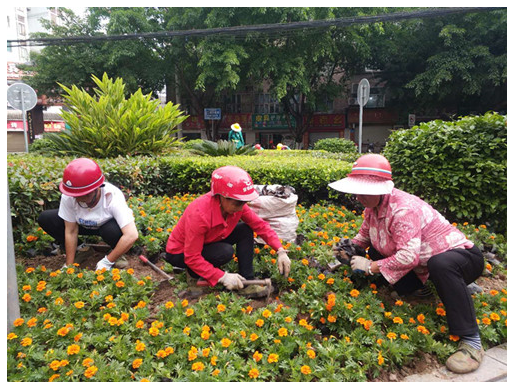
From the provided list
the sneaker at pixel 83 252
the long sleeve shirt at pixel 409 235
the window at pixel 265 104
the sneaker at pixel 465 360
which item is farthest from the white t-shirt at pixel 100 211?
the window at pixel 265 104

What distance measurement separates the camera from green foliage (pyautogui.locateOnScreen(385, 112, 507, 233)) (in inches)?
158

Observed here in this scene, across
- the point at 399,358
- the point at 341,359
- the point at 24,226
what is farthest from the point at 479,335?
the point at 24,226

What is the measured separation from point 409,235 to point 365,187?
1.38 ft

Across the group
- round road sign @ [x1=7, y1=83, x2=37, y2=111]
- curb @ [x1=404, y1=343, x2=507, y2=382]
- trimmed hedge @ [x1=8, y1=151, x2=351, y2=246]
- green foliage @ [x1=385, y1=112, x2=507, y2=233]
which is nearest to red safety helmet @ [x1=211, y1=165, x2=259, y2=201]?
curb @ [x1=404, y1=343, x2=507, y2=382]

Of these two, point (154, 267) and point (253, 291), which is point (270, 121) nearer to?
point (154, 267)

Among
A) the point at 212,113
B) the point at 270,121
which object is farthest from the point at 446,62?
the point at 212,113

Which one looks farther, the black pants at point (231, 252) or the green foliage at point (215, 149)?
the green foliage at point (215, 149)

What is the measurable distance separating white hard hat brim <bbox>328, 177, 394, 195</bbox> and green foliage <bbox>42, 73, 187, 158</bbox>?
477 cm

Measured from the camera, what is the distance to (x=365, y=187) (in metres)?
2.37

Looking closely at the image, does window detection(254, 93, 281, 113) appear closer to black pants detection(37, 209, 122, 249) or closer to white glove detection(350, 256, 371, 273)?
black pants detection(37, 209, 122, 249)

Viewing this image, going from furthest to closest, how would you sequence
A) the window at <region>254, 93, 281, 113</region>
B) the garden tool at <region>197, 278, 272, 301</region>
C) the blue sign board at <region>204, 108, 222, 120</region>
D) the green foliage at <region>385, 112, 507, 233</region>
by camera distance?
the window at <region>254, 93, 281, 113</region>
the blue sign board at <region>204, 108, 222, 120</region>
the green foliage at <region>385, 112, 507, 233</region>
the garden tool at <region>197, 278, 272, 301</region>

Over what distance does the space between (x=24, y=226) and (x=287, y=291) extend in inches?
105

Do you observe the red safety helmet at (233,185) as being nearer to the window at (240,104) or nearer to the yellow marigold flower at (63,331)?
the yellow marigold flower at (63,331)

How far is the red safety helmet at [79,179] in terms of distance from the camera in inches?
107
